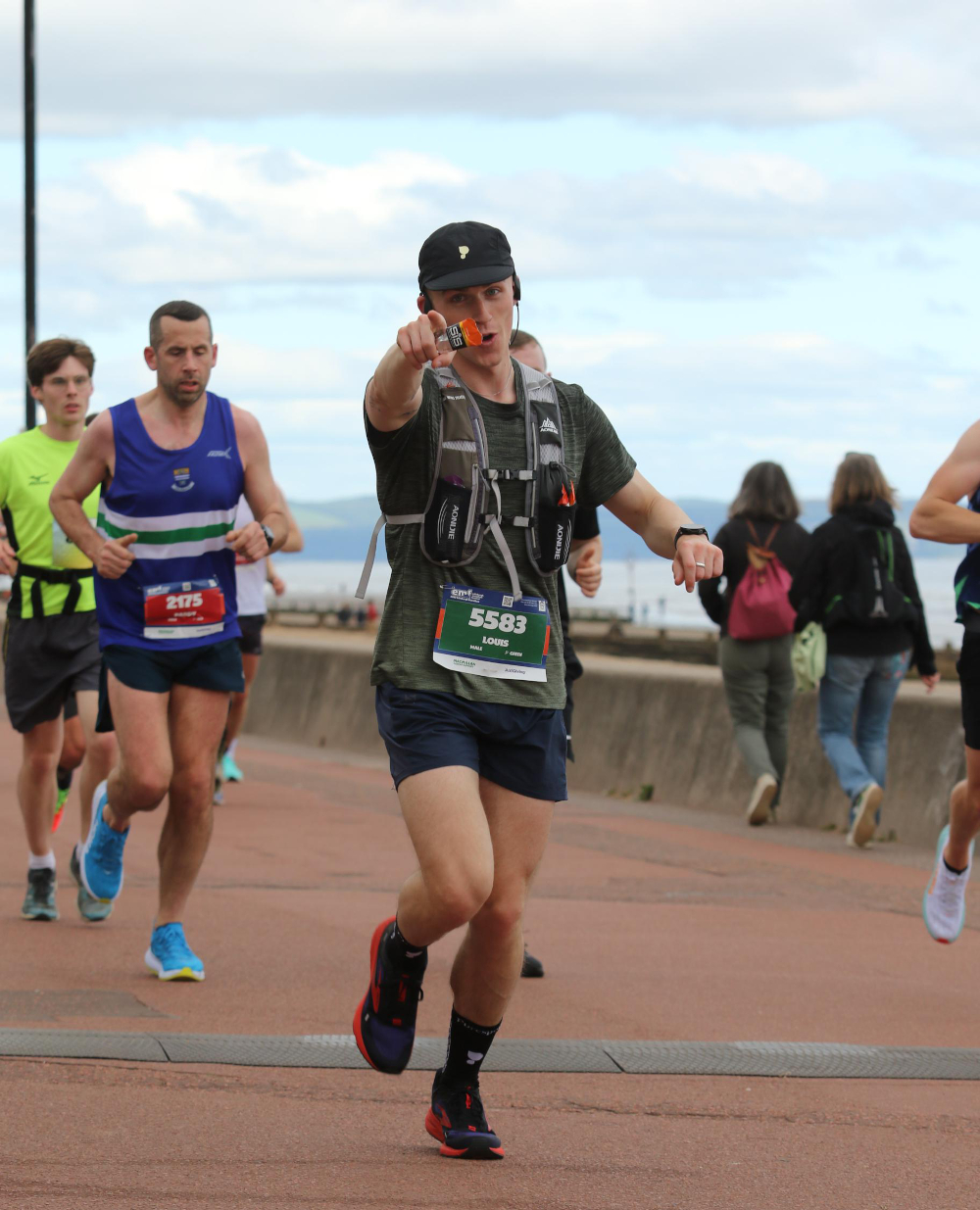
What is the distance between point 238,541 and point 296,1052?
5.97 feet

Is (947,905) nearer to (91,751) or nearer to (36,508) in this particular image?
(91,751)

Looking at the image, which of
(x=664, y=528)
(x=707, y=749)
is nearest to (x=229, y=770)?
(x=707, y=749)

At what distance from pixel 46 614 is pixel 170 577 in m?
1.47

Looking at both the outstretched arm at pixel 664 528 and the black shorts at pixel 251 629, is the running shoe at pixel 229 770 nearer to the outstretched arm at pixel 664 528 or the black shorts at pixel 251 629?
the black shorts at pixel 251 629

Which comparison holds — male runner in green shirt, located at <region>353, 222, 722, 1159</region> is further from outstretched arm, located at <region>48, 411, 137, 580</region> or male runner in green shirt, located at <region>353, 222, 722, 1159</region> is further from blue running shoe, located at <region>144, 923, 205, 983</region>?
outstretched arm, located at <region>48, 411, 137, 580</region>

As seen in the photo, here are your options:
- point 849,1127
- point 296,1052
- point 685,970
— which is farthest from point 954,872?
point 296,1052

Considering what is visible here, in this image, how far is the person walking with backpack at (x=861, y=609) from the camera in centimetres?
1102

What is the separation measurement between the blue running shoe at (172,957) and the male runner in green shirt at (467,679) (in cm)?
216

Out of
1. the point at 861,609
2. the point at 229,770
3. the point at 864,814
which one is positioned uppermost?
the point at 861,609

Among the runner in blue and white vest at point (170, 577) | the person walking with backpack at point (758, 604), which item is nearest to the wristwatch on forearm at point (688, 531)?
the runner in blue and white vest at point (170, 577)

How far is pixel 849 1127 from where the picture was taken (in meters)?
5.14

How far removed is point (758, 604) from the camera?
38.8 feet

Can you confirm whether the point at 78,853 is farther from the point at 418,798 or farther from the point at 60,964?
the point at 418,798

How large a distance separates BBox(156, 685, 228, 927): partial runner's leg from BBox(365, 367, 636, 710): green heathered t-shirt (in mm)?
2195
